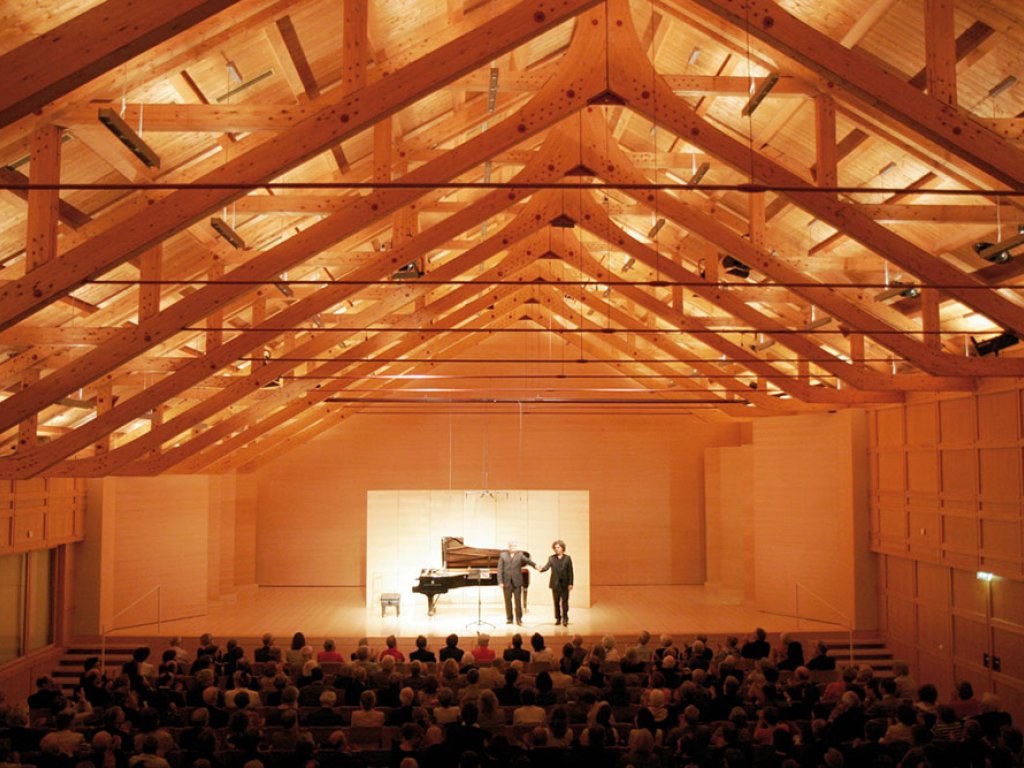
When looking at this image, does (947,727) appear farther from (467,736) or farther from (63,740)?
(63,740)

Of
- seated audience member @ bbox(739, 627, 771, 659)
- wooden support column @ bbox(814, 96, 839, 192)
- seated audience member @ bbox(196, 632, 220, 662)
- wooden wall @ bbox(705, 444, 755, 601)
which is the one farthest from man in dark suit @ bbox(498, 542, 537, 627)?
wooden support column @ bbox(814, 96, 839, 192)

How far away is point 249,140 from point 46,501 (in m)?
7.65

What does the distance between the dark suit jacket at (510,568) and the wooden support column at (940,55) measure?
11.1 metres

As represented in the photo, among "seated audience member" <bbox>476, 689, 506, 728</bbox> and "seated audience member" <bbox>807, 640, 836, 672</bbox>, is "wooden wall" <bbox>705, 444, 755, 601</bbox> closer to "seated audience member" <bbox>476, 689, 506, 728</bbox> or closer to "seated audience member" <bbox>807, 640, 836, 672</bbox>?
"seated audience member" <bbox>807, 640, 836, 672</bbox>

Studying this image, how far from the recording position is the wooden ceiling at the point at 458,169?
20.5 feet

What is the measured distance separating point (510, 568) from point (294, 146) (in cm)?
1064

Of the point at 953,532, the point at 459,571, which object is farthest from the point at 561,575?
the point at 953,532

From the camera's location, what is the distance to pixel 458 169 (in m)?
7.62

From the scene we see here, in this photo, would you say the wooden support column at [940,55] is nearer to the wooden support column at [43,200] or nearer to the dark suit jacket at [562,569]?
the wooden support column at [43,200]

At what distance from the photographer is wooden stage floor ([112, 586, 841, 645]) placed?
1506cm

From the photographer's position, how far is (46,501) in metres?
13.5

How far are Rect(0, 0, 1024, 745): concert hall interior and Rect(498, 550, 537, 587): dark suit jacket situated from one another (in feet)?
1.63

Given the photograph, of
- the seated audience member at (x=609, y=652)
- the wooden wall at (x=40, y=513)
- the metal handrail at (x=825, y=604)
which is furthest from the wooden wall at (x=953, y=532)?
the wooden wall at (x=40, y=513)

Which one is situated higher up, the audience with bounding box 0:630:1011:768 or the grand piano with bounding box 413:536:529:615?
the grand piano with bounding box 413:536:529:615
